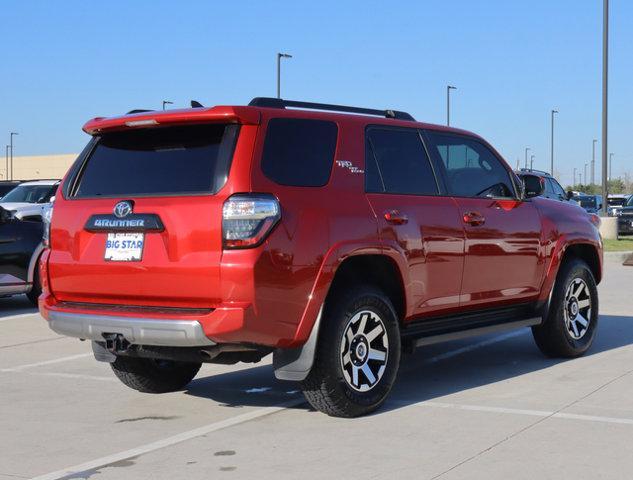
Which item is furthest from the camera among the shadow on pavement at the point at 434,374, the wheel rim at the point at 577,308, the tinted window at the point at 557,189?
the tinted window at the point at 557,189

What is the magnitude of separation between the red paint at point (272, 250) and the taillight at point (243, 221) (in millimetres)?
44

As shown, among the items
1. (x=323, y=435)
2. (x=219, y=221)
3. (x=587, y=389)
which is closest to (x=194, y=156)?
(x=219, y=221)

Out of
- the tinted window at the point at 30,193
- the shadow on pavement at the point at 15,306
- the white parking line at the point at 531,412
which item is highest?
the tinted window at the point at 30,193

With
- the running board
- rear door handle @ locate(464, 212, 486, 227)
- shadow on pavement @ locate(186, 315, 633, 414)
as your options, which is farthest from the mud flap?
rear door handle @ locate(464, 212, 486, 227)

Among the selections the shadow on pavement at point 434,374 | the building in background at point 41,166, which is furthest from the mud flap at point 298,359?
the building in background at point 41,166

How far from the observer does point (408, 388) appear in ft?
23.7

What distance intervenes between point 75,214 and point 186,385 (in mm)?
1822

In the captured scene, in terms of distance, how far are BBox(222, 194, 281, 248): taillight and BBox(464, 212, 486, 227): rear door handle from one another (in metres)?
2.12

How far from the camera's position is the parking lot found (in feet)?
16.7

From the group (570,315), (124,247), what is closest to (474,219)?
(570,315)

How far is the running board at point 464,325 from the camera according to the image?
6859mm

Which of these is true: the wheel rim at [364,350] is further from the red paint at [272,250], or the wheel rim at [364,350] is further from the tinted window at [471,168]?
the tinted window at [471,168]

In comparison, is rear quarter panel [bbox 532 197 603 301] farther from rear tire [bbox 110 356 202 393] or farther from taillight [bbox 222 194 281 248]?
taillight [bbox 222 194 281 248]

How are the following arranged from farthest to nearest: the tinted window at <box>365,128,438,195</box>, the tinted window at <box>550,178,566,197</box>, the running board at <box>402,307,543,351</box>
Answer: the tinted window at <box>550,178,566,197</box>, the running board at <box>402,307,543,351</box>, the tinted window at <box>365,128,438,195</box>
